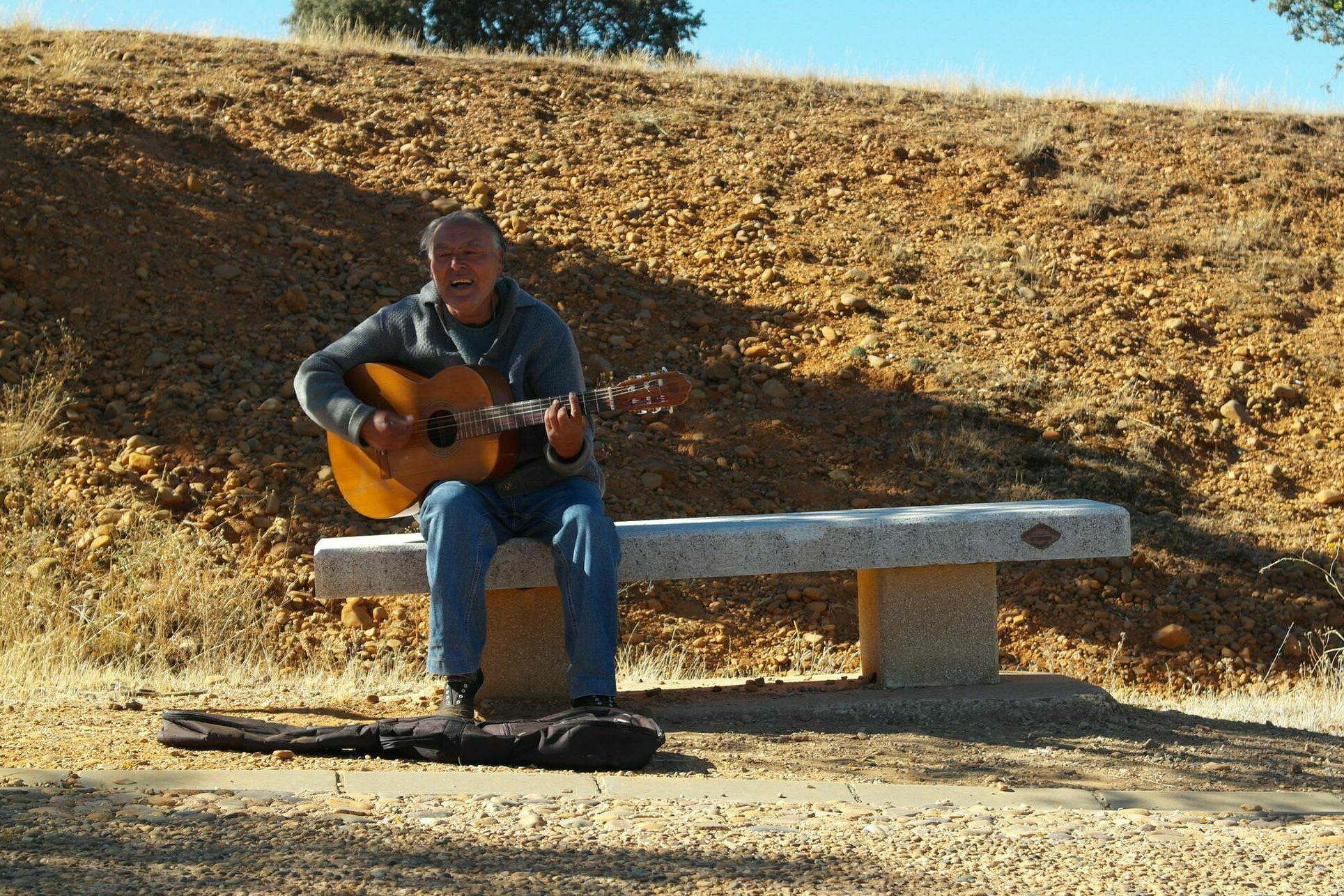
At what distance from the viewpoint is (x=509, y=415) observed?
4457 millimetres

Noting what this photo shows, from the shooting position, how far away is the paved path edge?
346 cm

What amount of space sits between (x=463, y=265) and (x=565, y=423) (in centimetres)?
69

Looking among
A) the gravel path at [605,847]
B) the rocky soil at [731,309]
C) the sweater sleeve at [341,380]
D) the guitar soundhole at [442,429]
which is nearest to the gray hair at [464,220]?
the sweater sleeve at [341,380]

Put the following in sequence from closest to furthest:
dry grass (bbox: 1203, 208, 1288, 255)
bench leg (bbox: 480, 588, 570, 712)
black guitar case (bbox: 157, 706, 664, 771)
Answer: black guitar case (bbox: 157, 706, 664, 771) → bench leg (bbox: 480, 588, 570, 712) → dry grass (bbox: 1203, 208, 1288, 255)

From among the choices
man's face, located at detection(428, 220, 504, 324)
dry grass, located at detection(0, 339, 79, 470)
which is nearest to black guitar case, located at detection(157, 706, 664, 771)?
man's face, located at detection(428, 220, 504, 324)

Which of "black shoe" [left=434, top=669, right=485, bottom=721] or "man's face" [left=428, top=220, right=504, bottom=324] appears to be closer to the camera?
"black shoe" [left=434, top=669, right=485, bottom=721]

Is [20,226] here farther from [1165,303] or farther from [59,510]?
[1165,303]

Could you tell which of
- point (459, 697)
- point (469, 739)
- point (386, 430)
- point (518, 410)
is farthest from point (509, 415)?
point (469, 739)

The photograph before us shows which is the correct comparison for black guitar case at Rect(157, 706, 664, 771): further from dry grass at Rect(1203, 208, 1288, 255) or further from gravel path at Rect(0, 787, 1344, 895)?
dry grass at Rect(1203, 208, 1288, 255)

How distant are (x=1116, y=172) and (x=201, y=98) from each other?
25.8 ft

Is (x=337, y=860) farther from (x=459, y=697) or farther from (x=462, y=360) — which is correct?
(x=462, y=360)

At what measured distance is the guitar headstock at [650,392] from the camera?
14.3ft

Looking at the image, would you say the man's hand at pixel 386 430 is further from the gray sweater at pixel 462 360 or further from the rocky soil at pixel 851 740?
the rocky soil at pixel 851 740

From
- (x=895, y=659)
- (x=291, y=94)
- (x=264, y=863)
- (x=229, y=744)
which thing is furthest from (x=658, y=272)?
(x=264, y=863)
